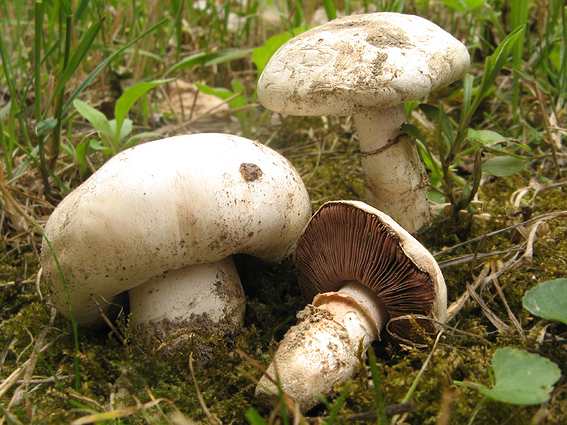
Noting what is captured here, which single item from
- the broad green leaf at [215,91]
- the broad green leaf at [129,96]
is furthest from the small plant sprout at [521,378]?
the broad green leaf at [215,91]

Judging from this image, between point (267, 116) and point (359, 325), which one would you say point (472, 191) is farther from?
point (267, 116)

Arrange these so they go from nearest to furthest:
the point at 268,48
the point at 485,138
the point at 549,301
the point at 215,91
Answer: the point at 549,301
the point at 485,138
the point at 268,48
the point at 215,91

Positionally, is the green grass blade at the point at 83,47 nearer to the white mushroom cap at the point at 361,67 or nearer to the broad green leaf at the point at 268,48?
the white mushroom cap at the point at 361,67

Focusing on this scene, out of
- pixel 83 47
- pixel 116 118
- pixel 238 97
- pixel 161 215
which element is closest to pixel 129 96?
pixel 116 118

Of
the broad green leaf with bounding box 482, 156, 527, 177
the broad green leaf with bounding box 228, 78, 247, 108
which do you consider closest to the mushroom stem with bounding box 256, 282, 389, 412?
the broad green leaf with bounding box 482, 156, 527, 177

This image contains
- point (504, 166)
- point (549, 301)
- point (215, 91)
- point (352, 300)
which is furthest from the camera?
point (215, 91)

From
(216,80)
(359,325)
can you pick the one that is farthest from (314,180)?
(216,80)

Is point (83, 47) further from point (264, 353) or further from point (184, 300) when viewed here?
point (264, 353)

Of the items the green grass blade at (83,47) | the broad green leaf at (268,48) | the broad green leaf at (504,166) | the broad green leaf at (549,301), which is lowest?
the broad green leaf at (549,301)
